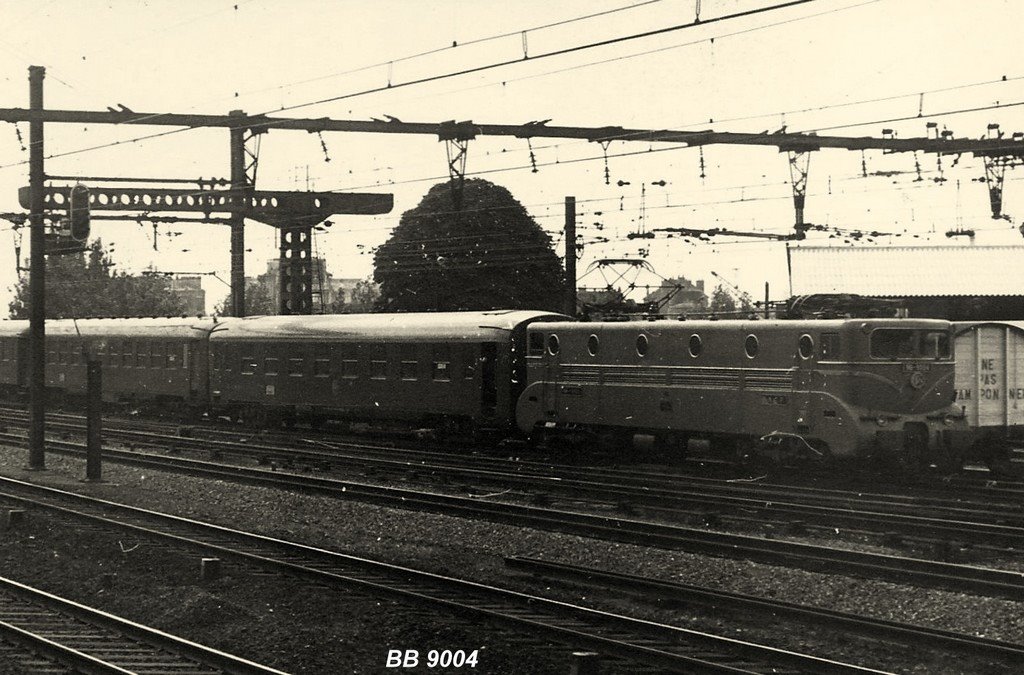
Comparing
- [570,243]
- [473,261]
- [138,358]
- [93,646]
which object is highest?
[473,261]

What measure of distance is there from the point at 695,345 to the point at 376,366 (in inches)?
389

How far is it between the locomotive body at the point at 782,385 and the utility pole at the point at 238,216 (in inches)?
511

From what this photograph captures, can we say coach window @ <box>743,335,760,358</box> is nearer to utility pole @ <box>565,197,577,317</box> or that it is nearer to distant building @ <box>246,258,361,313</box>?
utility pole @ <box>565,197,577,317</box>

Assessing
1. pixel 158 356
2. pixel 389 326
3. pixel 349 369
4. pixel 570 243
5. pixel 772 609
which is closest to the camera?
pixel 772 609

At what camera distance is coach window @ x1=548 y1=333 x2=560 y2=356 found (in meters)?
24.6

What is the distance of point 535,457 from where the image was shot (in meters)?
25.0

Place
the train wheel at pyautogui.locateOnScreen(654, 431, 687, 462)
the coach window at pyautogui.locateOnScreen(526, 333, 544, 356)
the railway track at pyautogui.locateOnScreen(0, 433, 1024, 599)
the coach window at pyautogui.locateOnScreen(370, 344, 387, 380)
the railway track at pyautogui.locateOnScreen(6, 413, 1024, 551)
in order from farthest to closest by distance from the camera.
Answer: the coach window at pyautogui.locateOnScreen(370, 344, 387, 380) → the coach window at pyautogui.locateOnScreen(526, 333, 544, 356) → the train wheel at pyautogui.locateOnScreen(654, 431, 687, 462) → the railway track at pyautogui.locateOnScreen(6, 413, 1024, 551) → the railway track at pyautogui.locateOnScreen(0, 433, 1024, 599)

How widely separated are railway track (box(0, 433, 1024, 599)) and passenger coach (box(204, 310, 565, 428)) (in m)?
5.32

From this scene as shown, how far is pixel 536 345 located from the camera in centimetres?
2514

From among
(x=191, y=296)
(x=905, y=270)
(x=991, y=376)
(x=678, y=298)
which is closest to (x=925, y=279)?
(x=905, y=270)

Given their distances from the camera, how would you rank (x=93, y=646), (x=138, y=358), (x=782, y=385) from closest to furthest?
(x=93, y=646), (x=782, y=385), (x=138, y=358)

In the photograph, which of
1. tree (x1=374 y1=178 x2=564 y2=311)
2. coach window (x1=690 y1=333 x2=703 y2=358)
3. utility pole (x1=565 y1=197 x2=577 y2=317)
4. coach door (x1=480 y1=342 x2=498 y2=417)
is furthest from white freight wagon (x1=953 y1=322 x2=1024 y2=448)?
tree (x1=374 y1=178 x2=564 y2=311)

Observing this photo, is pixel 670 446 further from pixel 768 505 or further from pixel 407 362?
pixel 407 362

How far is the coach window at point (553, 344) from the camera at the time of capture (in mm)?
24625
